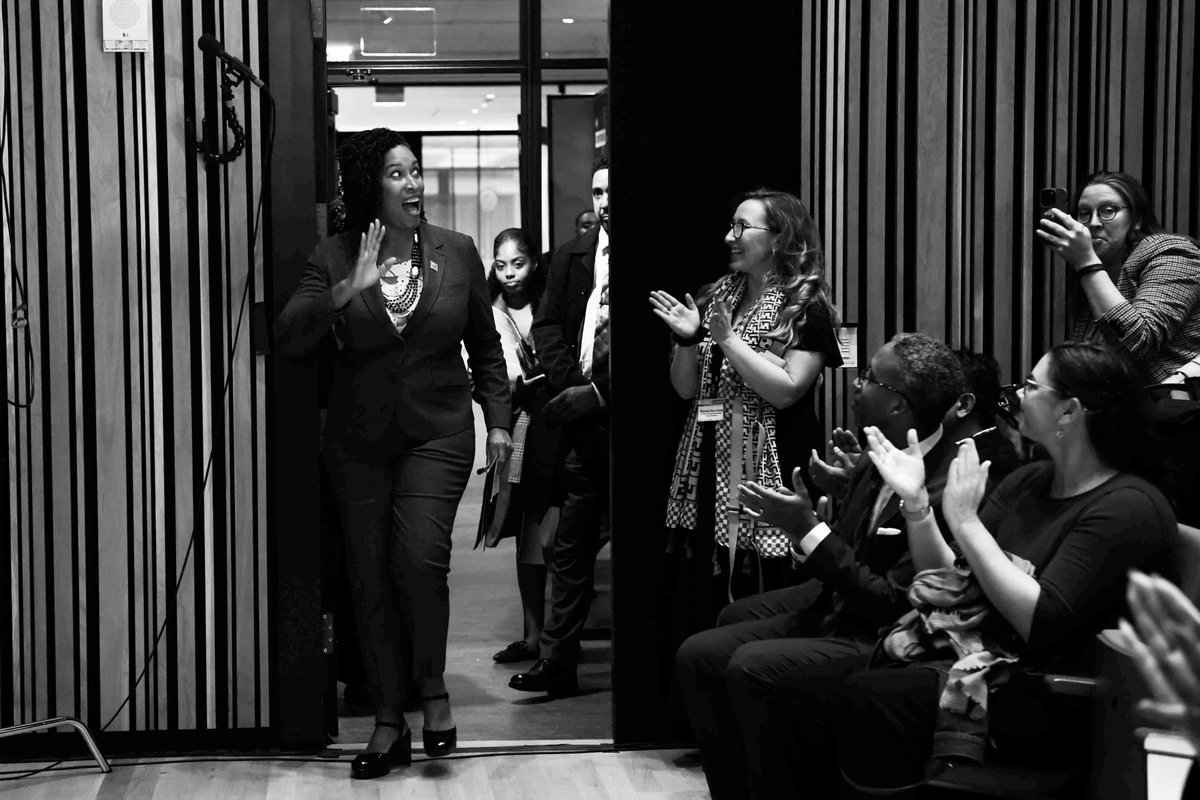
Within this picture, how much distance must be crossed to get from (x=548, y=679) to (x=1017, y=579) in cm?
223

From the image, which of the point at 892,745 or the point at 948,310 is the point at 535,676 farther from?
the point at 892,745

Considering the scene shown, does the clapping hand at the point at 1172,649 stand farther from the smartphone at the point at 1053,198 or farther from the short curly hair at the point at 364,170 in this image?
the short curly hair at the point at 364,170

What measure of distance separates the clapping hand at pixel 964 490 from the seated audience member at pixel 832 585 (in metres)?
0.37

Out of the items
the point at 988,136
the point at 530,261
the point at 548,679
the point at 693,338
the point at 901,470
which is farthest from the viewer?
the point at 530,261

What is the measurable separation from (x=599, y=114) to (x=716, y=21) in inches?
93.9

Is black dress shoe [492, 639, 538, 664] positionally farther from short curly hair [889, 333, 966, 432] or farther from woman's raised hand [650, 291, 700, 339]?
short curly hair [889, 333, 966, 432]

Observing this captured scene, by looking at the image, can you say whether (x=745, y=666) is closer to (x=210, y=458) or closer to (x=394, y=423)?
(x=394, y=423)

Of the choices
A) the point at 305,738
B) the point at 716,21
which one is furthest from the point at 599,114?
the point at 305,738

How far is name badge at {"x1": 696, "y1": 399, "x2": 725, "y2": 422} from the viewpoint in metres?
3.50

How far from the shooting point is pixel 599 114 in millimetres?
5984

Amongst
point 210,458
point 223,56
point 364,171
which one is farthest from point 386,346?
point 223,56

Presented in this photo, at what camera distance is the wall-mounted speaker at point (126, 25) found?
356 cm

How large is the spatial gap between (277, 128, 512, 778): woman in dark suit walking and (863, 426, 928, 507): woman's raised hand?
4.42ft

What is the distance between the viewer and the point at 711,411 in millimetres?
3518
